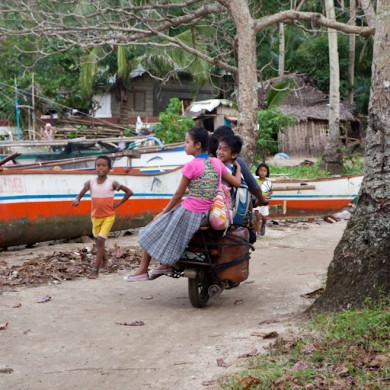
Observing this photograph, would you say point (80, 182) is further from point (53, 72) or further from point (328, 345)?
point (53, 72)

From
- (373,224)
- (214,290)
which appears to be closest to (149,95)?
(214,290)

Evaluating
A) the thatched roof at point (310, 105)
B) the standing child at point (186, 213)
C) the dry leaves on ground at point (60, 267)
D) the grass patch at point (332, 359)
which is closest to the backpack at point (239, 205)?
the standing child at point (186, 213)

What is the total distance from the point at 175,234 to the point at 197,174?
634mm

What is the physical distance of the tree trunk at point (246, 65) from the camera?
12.6 m

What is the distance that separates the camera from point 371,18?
12.4m

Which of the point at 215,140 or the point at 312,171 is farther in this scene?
the point at 312,171

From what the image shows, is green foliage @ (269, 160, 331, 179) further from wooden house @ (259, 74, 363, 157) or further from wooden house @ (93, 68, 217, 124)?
wooden house @ (93, 68, 217, 124)

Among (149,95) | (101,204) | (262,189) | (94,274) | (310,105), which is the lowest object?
(94,274)

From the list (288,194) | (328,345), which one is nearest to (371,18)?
(288,194)

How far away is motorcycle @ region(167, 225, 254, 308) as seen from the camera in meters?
6.88

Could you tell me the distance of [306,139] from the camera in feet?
109

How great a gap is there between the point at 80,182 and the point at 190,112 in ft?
67.9

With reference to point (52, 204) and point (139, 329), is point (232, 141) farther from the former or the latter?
point (52, 204)

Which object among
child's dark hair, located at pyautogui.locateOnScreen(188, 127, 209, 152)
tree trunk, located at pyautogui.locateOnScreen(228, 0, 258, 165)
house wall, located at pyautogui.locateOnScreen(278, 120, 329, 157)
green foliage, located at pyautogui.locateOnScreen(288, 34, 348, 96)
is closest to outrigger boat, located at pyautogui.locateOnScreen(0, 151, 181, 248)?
tree trunk, located at pyautogui.locateOnScreen(228, 0, 258, 165)
